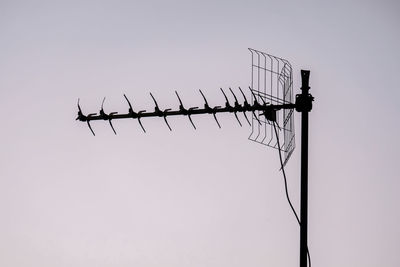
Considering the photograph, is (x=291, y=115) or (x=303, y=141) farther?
(x=291, y=115)

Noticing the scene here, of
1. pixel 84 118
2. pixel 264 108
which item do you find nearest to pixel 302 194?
pixel 264 108

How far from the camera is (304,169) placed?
2.10 meters

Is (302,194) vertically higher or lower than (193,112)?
lower

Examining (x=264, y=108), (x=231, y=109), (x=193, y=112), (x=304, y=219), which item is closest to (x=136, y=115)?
(x=193, y=112)

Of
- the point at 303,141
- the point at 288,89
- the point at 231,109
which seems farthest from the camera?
the point at 288,89

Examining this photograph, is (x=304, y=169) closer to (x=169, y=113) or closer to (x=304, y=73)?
(x=304, y=73)

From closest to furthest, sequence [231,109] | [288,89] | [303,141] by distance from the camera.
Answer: [303,141] → [231,109] → [288,89]

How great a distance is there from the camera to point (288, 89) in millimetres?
2465

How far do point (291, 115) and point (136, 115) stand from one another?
3.77 feet

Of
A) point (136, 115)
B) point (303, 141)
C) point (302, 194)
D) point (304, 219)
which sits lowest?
point (304, 219)

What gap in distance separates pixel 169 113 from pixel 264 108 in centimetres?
66

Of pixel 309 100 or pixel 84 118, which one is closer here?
pixel 309 100

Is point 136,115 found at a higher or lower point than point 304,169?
higher

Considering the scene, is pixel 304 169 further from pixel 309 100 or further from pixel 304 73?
pixel 304 73
